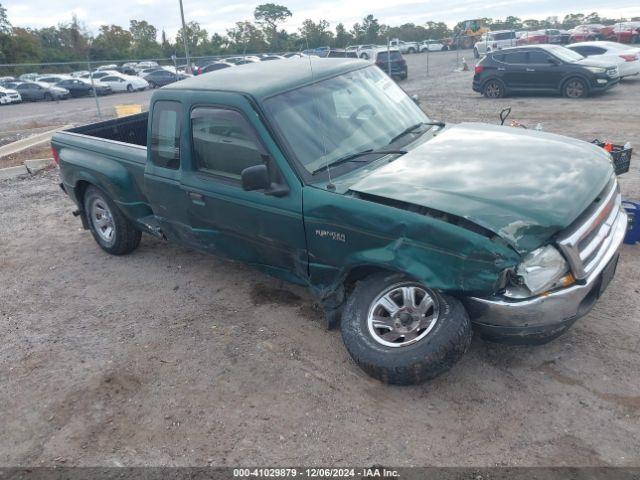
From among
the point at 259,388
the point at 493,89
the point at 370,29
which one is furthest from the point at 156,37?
the point at 259,388

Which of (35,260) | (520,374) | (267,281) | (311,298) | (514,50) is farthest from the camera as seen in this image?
(514,50)

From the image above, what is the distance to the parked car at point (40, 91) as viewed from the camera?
94.6ft

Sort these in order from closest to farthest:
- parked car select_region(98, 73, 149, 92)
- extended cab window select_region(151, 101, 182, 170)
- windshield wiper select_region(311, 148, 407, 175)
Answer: windshield wiper select_region(311, 148, 407, 175), extended cab window select_region(151, 101, 182, 170), parked car select_region(98, 73, 149, 92)

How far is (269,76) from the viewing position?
167 inches

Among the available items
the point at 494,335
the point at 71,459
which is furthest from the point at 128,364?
the point at 494,335

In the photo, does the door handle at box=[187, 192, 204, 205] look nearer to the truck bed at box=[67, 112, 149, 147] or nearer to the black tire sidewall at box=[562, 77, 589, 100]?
the truck bed at box=[67, 112, 149, 147]

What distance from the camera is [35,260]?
620 centimetres

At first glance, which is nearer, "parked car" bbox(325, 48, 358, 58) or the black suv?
the black suv

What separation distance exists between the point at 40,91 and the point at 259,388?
1220 inches

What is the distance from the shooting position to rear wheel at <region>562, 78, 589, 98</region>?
14.3 meters

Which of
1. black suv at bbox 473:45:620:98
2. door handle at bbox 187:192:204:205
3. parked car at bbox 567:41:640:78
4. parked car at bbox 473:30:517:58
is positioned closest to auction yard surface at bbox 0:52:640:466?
door handle at bbox 187:192:204:205

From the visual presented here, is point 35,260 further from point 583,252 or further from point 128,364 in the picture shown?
point 583,252

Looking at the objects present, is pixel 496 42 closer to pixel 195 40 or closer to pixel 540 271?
pixel 195 40

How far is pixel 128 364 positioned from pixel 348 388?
174 centimetres
